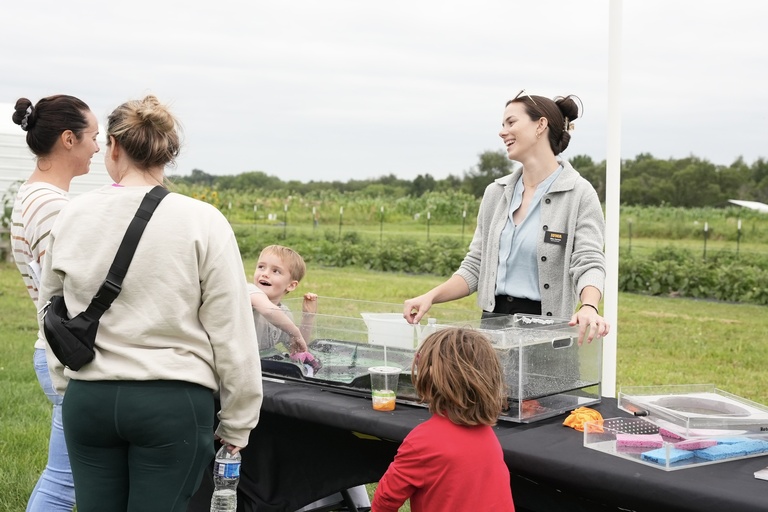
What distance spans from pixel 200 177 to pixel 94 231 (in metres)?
21.7

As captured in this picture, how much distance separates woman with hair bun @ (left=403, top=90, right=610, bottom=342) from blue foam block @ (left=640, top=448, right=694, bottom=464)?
A: 909mm

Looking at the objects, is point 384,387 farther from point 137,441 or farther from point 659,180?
point 659,180

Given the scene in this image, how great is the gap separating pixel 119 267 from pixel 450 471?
0.94 metres

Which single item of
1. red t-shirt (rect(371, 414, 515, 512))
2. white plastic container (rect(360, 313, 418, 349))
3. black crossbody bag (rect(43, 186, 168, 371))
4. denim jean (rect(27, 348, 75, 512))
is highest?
black crossbody bag (rect(43, 186, 168, 371))

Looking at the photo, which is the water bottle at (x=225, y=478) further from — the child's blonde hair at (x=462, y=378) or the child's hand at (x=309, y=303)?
the child's hand at (x=309, y=303)

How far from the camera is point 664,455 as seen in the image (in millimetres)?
2172

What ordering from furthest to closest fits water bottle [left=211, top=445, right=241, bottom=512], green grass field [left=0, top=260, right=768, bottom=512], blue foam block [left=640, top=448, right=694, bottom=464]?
green grass field [left=0, top=260, right=768, bottom=512] → water bottle [left=211, top=445, right=241, bottom=512] → blue foam block [left=640, top=448, right=694, bottom=464]

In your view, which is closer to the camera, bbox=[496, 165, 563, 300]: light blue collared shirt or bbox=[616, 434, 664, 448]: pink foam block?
bbox=[616, 434, 664, 448]: pink foam block

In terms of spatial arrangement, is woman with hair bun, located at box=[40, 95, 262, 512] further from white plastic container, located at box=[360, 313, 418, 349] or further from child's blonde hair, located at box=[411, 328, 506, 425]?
white plastic container, located at box=[360, 313, 418, 349]

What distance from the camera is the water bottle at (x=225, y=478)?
2463mm

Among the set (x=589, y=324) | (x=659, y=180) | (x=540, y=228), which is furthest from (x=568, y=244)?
(x=659, y=180)

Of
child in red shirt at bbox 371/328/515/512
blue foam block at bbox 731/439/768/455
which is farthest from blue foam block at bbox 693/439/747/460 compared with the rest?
child in red shirt at bbox 371/328/515/512

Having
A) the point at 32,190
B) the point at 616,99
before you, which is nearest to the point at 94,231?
the point at 32,190

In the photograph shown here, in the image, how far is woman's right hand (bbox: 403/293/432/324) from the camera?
10.5 ft
